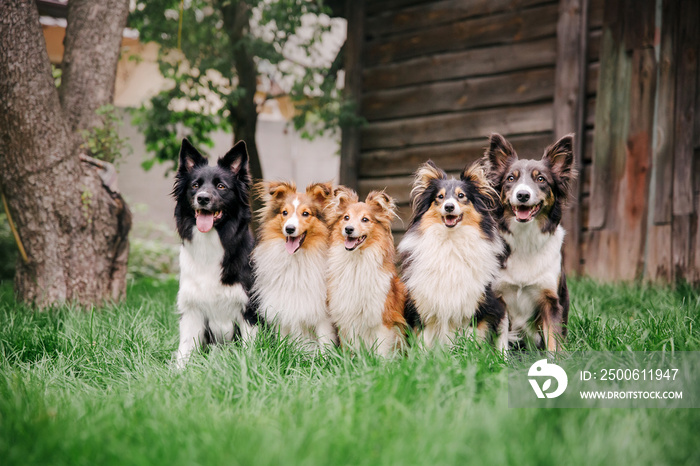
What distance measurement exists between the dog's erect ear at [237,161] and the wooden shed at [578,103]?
3.95 m

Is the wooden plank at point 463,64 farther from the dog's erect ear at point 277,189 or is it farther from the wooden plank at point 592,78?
the dog's erect ear at point 277,189

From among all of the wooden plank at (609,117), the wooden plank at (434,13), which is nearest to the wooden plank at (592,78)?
the wooden plank at (609,117)

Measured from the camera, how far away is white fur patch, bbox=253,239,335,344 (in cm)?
366

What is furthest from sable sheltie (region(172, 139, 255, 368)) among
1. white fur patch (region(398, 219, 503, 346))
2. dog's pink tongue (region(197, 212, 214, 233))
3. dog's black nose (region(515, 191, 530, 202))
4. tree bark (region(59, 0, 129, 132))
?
tree bark (region(59, 0, 129, 132))

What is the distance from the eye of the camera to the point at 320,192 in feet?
12.7

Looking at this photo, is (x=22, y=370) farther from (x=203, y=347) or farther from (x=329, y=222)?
(x=329, y=222)

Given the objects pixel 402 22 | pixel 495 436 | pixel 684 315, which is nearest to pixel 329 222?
pixel 495 436

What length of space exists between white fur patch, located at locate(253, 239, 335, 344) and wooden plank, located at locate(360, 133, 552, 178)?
3491mm

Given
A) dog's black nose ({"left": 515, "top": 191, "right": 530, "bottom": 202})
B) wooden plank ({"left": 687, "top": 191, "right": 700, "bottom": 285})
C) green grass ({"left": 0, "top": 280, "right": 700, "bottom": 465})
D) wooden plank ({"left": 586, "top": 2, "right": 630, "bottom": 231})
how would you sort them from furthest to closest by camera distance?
1. wooden plank ({"left": 586, "top": 2, "right": 630, "bottom": 231})
2. wooden plank ({"left": 687, "top": 191, "right": 700, "bottom": 285})
3. dog's black nose ({"left": 515, "top": 191, "right": 530, "bottom": 202})
4. green grass ({"left": 0, "top": 280, "right": 700, "bottom": 465})

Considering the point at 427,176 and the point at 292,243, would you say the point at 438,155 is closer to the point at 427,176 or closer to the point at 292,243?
the point at 427,176

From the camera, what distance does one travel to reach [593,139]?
6.05 meters

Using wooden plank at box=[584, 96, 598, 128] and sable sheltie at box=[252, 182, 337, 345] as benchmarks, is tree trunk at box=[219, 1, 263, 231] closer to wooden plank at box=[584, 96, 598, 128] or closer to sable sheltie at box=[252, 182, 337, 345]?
sable sheltie at box=[252, 182, 337, 345]

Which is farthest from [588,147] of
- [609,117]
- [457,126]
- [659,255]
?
[457,126]

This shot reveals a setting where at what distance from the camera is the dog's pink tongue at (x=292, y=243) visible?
3682mm
